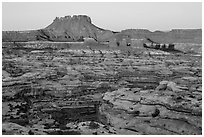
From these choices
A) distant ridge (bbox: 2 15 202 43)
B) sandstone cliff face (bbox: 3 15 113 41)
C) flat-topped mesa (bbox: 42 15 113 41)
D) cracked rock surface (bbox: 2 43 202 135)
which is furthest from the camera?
flat-topped mesa (bbox: 42 15 113 41)

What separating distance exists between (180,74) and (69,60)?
1672cm

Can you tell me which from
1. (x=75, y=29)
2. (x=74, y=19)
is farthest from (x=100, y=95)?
(x=74, y=19)

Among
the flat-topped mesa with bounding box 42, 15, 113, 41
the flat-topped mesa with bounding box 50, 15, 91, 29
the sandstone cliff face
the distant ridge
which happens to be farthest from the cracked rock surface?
the flat-topped mesa with bounding box 50, 15, 91, 29

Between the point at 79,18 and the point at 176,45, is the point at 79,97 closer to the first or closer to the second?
the point at 176,45

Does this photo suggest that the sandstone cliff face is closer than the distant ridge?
No

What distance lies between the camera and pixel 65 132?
55.7 ft

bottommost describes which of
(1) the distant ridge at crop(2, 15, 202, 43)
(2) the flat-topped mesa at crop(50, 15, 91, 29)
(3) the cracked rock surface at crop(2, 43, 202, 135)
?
(3) the cracked rock surface at crop(2, 43, 202, 135)

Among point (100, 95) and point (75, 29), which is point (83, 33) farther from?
point (100, 95)

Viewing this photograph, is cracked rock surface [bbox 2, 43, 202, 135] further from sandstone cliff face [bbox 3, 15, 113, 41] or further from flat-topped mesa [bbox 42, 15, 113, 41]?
flat-topped mesa [bbox 42, 15, 113, 41]

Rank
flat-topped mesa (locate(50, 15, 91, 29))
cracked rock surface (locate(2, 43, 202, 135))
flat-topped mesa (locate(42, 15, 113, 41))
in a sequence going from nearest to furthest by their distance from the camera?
cracked rock surface (locate(2, 43, 202, 135))
flat-topped mesa (locate(42, 15, 113, 41))
flat-topped mesa (locate(50, 15, 91, 29))

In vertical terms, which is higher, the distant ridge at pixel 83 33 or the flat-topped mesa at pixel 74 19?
the flat-topped mesa at pixel 74 19

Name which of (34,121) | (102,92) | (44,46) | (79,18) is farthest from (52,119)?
(79,18)

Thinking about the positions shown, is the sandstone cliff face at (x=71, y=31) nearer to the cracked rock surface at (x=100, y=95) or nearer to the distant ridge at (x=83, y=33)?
the distant ridge at (x=83, y=33)

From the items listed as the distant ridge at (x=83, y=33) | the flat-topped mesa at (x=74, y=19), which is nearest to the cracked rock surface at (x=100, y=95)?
the distant ridge at (x=83, y=33)
